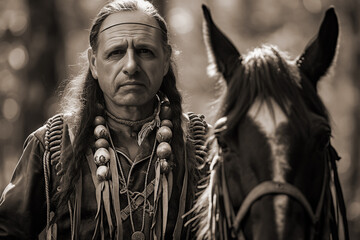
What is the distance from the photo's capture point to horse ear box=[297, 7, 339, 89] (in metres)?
3.15

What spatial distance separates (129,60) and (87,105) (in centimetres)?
48

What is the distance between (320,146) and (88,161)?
5.78 ft

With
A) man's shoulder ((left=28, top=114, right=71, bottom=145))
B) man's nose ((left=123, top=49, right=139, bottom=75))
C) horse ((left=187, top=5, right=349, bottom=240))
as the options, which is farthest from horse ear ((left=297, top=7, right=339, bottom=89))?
man's shoulder ((left=28, top=114, right=71, bottom=145))

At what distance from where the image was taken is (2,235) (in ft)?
13.0

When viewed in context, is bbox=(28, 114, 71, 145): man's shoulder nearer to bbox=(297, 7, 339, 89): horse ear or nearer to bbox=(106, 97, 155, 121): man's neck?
bbox=(106, 97, 155, 121): man's neck

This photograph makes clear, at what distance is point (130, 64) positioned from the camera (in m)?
3.99

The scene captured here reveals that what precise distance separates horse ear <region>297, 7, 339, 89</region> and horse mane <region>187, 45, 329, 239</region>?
8cm

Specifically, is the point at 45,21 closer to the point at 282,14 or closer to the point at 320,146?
the point at 320,146

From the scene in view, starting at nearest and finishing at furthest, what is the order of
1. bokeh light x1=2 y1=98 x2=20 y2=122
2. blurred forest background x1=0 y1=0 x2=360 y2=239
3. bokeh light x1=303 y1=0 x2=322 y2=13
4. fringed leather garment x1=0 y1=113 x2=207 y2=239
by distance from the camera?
1. fringed leather garment x1=0 y1=113 x2=207 y2=239
2. blurred forest background x1=0 y1=0 x2=360 y2=239
3. bokeh light x1=2 y1=98 x2=20 y2=122
4. bokeh light x1=303 y1=0 x2=322 y2=13

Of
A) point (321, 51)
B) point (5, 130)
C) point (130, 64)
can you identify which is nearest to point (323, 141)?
point (321, 51)

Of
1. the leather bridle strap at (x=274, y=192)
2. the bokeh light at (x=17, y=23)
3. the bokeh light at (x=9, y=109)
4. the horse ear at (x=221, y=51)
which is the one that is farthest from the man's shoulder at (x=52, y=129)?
the bokeh light at (x=9, y=109)

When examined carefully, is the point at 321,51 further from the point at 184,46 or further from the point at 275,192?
the point at 184,46

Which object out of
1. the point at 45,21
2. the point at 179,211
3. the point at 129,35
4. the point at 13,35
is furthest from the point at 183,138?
the point at 13,35

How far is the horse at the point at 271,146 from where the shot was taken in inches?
108
